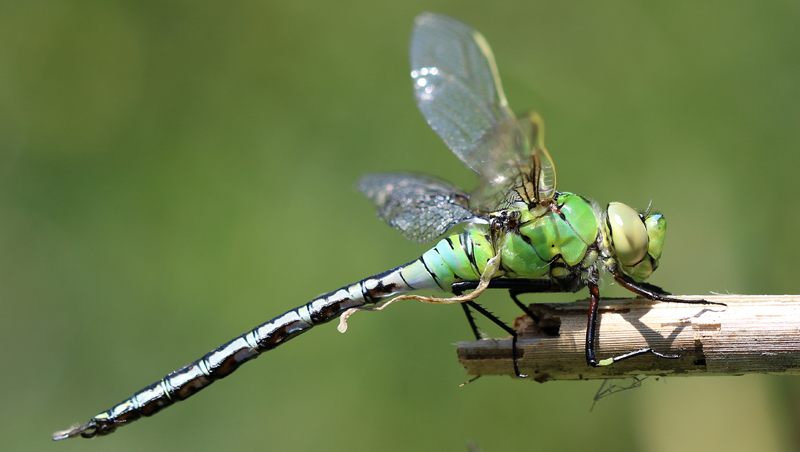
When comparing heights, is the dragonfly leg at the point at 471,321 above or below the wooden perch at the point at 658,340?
above

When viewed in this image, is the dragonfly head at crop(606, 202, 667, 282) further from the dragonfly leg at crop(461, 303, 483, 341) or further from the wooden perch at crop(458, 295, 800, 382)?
the dragonfly leg at crop(461, 303, 483, 341)

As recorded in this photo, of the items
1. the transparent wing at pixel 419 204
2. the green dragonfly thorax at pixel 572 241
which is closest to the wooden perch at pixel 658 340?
the green dragonfly thorax at pixel 572 241

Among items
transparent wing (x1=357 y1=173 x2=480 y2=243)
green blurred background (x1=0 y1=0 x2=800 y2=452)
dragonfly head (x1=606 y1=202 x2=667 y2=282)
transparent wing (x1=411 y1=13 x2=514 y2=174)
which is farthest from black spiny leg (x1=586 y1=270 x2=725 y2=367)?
green blurred background (x1=0 y1=0 x2=800 y2=452)

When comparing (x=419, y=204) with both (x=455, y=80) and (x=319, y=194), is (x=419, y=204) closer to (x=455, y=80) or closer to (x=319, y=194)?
(x=455, y=80)

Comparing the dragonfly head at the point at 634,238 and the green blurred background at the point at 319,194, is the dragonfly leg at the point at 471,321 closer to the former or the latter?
the dragonfly head at the point at 634,238

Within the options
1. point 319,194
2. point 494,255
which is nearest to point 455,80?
point 494,255

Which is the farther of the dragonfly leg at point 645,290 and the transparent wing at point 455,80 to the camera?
the transparent wing at point 455,80
